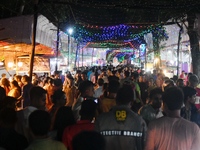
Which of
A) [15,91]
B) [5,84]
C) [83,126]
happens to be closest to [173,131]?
[83,126]

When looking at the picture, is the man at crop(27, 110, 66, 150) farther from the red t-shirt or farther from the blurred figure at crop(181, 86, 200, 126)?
the blurred figure at crop(181, 86, 200, 126)

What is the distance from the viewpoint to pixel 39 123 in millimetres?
3850

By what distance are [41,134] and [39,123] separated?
0.46 ft

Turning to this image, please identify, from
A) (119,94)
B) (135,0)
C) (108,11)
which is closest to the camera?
(119,94)

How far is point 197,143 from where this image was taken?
3.99 m

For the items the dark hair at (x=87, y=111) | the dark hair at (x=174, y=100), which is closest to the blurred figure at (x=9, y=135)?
the dark hair at (x=87, y=111)

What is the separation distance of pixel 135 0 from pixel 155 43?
12.5ft

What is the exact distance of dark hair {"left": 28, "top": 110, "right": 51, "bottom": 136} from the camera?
3799mm

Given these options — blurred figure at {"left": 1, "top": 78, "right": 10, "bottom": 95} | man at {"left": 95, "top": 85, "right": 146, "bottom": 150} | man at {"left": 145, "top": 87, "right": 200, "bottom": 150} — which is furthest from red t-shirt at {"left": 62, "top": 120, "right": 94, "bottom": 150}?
blurred figure at {"left": 1, "top": 78, "right": 10, "bottom": 95}

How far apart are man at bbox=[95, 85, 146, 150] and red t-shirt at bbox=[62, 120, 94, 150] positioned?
0.50ft

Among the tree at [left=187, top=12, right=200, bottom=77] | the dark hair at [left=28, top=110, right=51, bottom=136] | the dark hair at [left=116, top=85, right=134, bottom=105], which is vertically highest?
the tree at [left=187, top=12, right=200, bottom=77]

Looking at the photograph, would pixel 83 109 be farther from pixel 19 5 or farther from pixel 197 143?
pixel 19 5

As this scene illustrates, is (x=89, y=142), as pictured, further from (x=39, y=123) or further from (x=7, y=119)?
(x=7, y=119)

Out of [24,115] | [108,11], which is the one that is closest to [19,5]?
[24,115]
